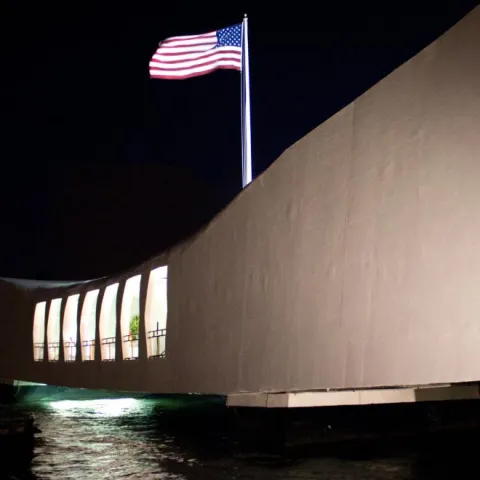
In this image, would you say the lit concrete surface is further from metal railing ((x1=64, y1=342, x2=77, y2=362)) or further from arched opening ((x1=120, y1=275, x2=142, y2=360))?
metal railing ((x1=64, y1=342, x2=77, y2=362))

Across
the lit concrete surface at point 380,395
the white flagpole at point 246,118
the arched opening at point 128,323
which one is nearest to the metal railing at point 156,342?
the arched opening at point 128,323

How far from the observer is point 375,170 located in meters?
6.49

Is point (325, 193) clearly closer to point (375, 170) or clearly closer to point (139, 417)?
point (375, 170)

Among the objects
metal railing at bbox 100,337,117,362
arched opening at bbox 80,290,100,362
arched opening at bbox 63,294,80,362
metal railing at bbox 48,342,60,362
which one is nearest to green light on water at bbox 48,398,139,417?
metal railing at bbox 48,342,60,362

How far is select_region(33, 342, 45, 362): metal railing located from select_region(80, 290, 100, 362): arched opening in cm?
268

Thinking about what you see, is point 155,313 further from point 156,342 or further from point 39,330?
point 39,330

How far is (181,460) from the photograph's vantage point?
345 inches

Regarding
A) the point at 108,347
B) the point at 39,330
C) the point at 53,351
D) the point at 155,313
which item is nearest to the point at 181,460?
the point at 155,313

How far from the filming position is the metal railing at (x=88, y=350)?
581 inches

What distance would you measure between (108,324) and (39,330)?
4.71 m

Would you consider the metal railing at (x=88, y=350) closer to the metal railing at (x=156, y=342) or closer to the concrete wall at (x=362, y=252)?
the metal railing at (x=156, y=342)

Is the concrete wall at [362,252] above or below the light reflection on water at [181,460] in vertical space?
above

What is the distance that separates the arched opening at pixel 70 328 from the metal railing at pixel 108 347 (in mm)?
1775

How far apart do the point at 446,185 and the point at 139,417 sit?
447 inches
